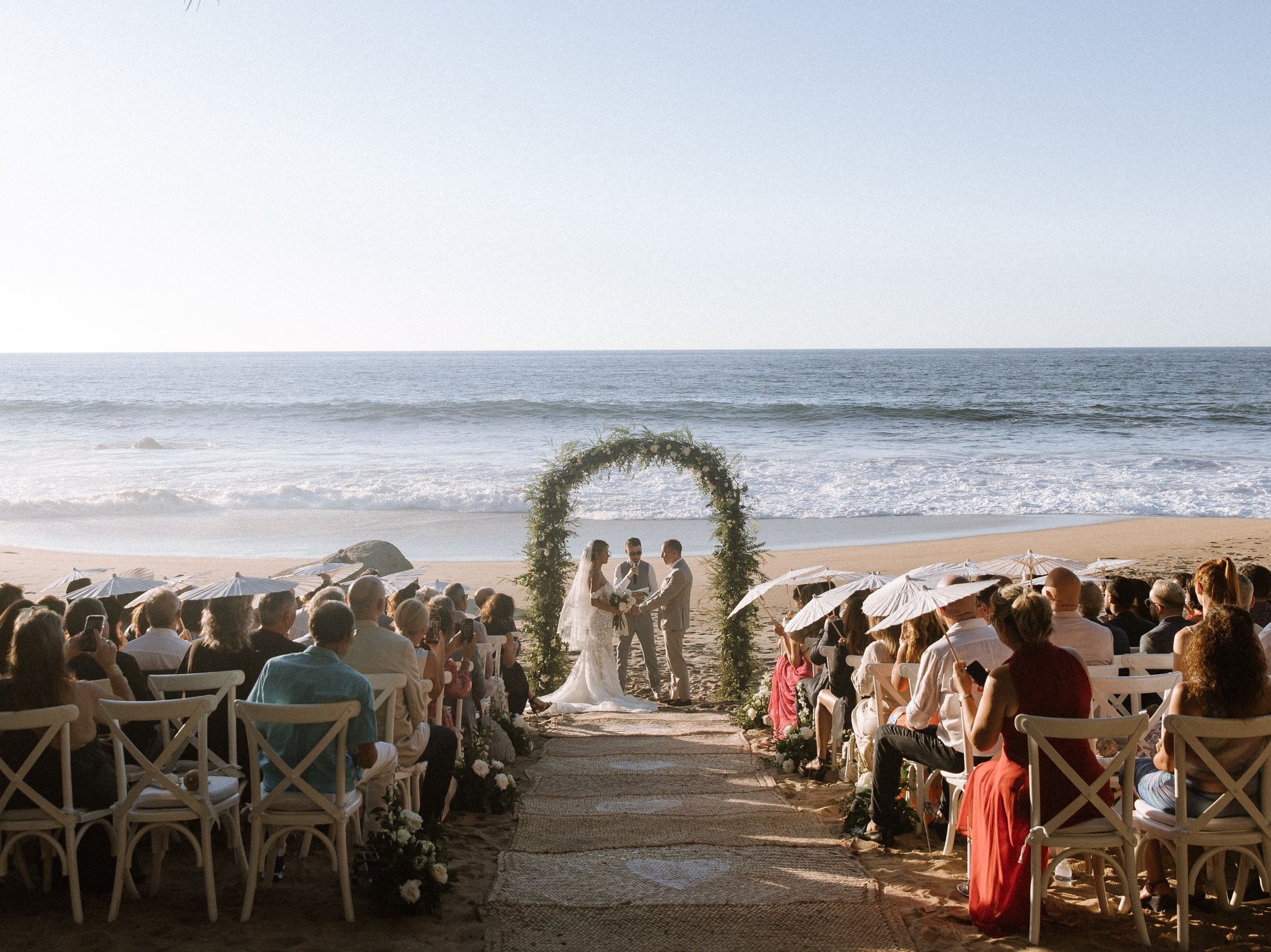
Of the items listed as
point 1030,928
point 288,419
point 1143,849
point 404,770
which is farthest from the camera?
point 288,419

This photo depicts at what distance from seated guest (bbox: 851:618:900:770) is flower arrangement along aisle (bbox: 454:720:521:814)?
2.25 meters

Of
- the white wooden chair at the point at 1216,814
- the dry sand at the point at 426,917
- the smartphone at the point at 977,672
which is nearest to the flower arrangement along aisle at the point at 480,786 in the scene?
the dry sand at the point at 426,917

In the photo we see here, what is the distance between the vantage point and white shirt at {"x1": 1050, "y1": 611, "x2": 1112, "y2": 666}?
5.99 metres

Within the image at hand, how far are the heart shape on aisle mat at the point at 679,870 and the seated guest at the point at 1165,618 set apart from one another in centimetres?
294

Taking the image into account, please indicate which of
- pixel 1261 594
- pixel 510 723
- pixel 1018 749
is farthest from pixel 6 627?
pixel 1261 594

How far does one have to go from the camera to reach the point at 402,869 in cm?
494

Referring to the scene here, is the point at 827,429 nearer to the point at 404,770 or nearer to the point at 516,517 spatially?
the point at 516,517

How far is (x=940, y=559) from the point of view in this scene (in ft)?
56.5

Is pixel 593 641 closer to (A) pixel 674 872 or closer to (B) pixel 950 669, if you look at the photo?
(A) pixel 674 872

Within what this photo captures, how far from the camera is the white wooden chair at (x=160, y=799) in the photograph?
Answer: 15.5ft

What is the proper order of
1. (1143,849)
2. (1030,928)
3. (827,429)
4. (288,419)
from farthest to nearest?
1. (288,419)
2. (827,429)
3. (1143,849)
4. (1030,928)

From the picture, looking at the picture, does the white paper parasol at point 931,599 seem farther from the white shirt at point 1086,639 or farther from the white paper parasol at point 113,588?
the white paper parasol at point 113,588

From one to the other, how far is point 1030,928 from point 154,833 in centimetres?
399

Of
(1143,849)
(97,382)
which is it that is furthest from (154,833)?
(97,382)
